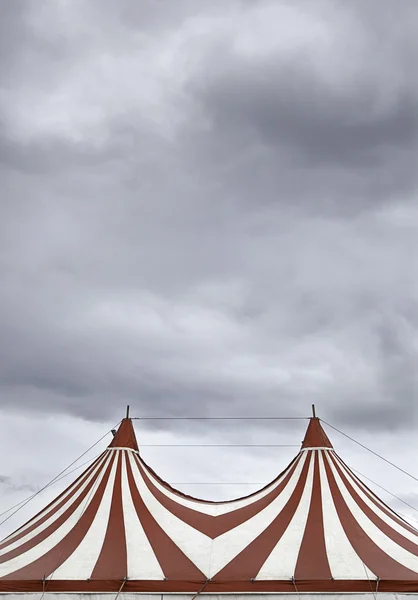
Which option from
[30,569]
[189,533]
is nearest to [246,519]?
[189,533]

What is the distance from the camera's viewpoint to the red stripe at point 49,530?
8875 mm

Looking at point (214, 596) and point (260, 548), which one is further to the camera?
point (260, 548)

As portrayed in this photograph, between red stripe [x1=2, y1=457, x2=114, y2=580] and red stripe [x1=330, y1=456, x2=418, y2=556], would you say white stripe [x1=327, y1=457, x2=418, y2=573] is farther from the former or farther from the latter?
red stripe [x1=2, y1=457, x2=114, y2=580]

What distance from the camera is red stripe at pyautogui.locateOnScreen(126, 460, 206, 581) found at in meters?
7.98

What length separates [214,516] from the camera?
945cm

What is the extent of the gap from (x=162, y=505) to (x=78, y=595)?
2058 mm

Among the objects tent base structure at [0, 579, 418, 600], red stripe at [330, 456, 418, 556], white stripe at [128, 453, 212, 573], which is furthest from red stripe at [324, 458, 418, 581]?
white stripe at [128, 453, 212, 573]

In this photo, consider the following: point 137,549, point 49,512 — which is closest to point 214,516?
point 137,549

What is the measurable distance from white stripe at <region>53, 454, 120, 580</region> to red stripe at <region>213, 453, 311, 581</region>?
186 cm

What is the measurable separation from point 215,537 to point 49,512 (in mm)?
3035

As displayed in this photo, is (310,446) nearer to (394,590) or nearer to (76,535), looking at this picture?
(394,590)

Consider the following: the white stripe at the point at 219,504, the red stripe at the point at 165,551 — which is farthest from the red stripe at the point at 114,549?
the white stripe at the point at 219,504

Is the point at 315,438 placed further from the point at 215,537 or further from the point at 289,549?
the point at 215,537

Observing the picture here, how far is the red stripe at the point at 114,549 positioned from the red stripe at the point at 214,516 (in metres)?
0.72
